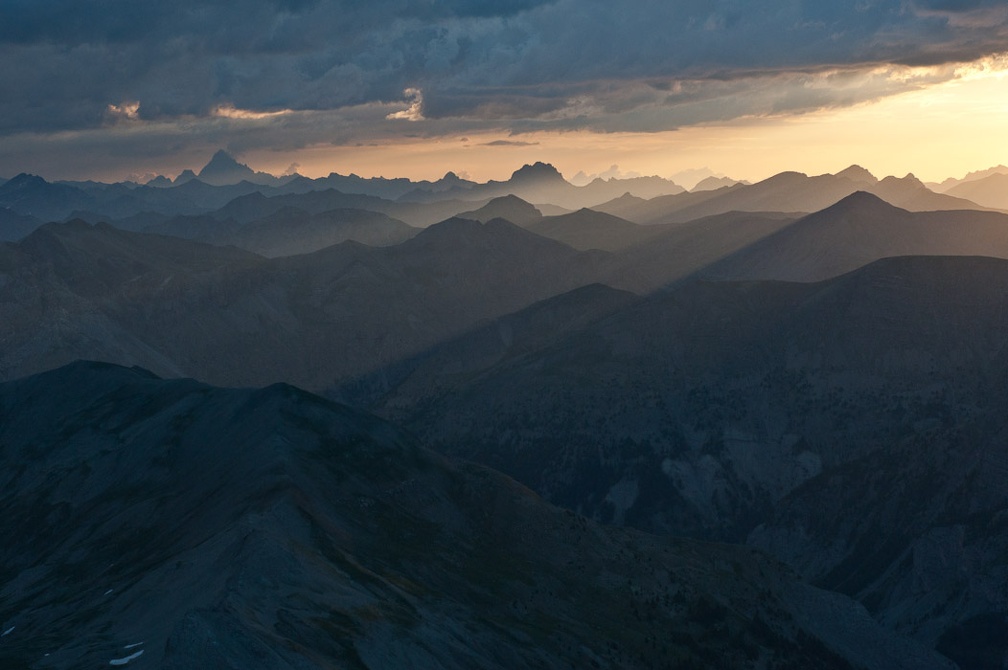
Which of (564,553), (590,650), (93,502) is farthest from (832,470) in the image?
(93,502)

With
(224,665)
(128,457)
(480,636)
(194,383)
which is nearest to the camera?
(224,665)

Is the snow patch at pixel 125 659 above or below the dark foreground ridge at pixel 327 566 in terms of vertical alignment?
above

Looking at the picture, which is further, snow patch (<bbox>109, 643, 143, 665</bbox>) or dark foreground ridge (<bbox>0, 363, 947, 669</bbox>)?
dark foreground ridge (<bbox>0, 363, 947, 669</bbox>)

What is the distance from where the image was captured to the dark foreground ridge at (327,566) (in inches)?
3115

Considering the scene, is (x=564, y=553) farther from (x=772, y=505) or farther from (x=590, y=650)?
(x=772, y=505)

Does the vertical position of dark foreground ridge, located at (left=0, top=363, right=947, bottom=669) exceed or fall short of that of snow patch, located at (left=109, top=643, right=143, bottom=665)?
it falls short

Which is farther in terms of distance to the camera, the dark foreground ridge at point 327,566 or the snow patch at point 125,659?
the dark foreground ridge at point 327,566

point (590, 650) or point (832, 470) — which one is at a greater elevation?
point (590, 650)

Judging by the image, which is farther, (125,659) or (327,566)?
(327,566)

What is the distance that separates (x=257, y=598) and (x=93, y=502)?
68021 mm

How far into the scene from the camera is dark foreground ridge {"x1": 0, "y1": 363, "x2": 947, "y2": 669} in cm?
7912

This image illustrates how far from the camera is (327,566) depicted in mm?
91938

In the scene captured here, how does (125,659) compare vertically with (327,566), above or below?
above

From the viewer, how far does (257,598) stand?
3081 inches
